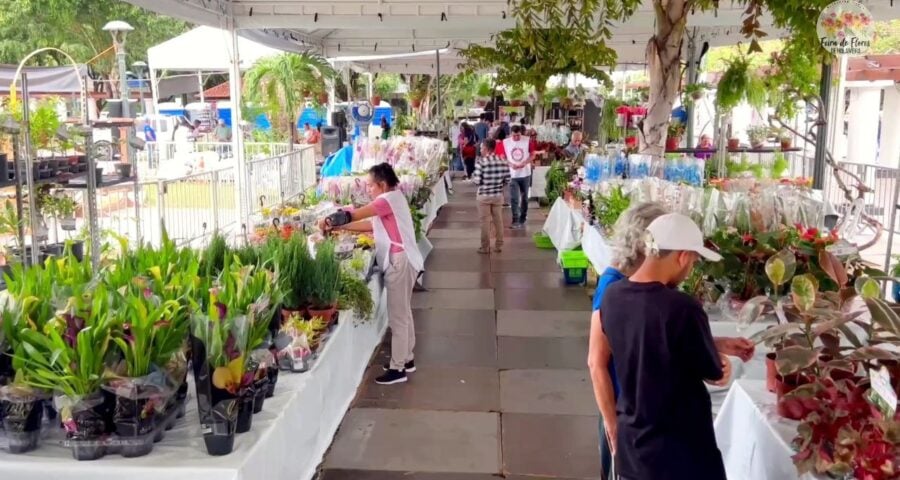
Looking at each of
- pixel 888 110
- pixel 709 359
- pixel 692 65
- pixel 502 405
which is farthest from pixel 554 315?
pixel 888 110

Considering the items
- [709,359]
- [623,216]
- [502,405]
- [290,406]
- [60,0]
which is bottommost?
[502,405]

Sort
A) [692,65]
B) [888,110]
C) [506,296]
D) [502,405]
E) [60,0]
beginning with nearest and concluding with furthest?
[502,405] < [506,296] < [692,65] < [888,110] < [60,0]

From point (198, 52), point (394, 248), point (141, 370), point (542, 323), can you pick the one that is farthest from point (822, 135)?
point (198, 52)

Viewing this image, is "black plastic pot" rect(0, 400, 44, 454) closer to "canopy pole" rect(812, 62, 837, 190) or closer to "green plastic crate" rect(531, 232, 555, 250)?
"canopy pole" rect(812, 62, 837, 190)

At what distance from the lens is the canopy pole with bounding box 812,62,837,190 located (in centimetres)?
687

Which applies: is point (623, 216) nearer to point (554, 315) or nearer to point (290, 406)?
point (290, 406)

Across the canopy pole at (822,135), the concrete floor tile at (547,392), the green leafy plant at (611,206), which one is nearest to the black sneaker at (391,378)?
the concrete floor tile at (547,392)

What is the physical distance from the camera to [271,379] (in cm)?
293

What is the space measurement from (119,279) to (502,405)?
264cm

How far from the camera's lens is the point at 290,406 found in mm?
2994

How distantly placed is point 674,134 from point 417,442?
8164 mm

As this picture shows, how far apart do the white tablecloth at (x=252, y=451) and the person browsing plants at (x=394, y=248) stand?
1.25 meters

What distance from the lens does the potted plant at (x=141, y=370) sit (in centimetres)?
234

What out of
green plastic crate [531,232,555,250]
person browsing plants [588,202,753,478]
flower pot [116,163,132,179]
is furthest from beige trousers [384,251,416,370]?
green plastic crate [531,232,555,250]
